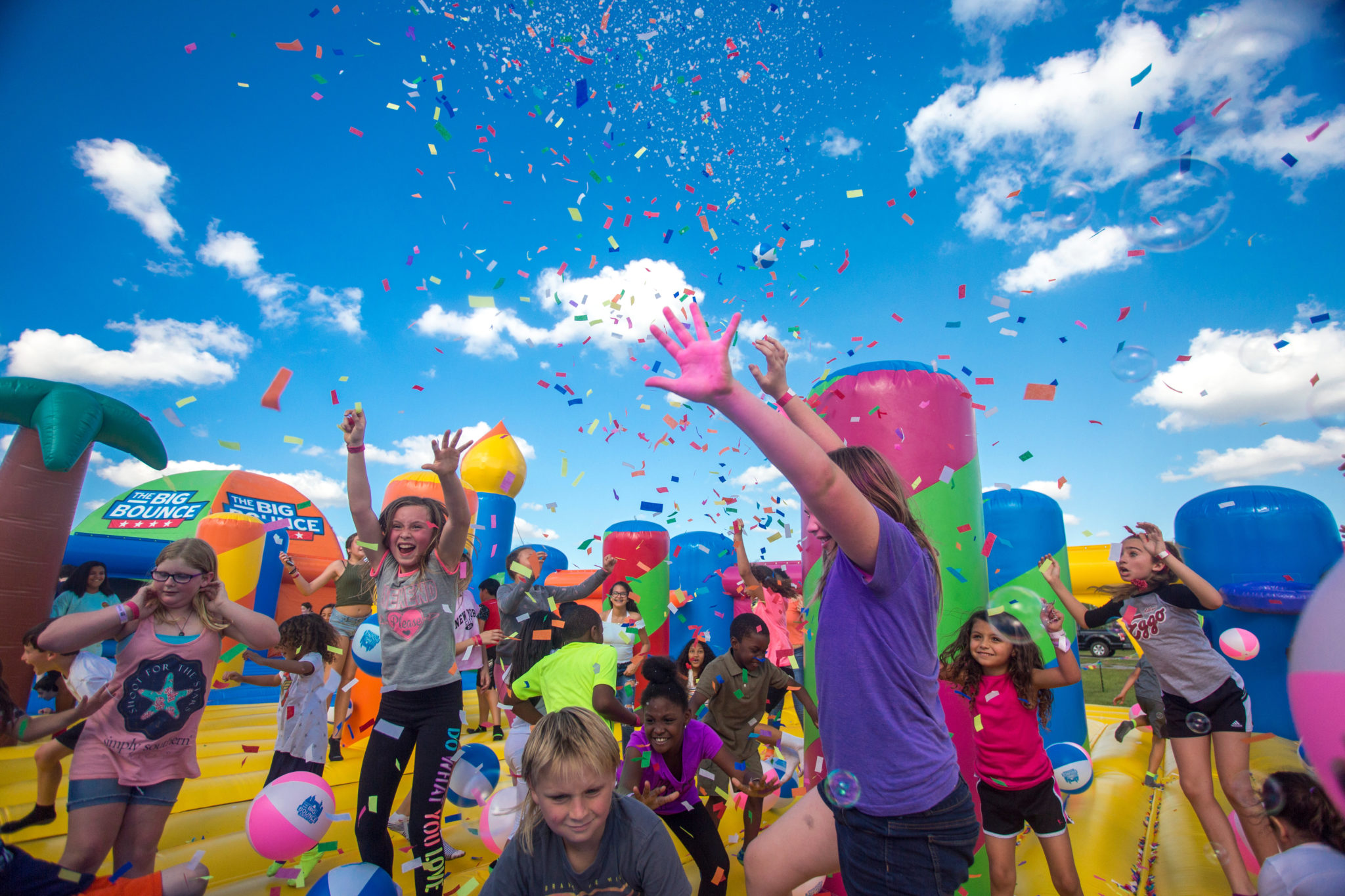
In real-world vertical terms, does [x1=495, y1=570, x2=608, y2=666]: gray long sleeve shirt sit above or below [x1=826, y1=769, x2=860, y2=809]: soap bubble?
above

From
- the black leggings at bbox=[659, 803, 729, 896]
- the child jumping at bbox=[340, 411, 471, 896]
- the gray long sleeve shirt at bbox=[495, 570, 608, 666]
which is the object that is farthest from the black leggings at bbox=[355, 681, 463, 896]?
the gray long sleeve shirt at bbox=[495, 570, 608, 666]

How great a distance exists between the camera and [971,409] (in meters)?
3.46

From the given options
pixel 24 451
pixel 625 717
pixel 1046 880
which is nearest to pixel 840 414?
pixel 625 717

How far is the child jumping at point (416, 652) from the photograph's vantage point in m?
2.47

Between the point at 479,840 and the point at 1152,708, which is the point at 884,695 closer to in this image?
the point at 479,840

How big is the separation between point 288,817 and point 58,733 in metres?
1.22

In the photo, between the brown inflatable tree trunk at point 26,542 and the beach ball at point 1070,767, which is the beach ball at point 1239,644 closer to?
the beach ball at point 1070,767

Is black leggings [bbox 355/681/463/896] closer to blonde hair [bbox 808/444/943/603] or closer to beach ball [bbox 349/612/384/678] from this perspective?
beach ball [bbox 349/612/384/678]

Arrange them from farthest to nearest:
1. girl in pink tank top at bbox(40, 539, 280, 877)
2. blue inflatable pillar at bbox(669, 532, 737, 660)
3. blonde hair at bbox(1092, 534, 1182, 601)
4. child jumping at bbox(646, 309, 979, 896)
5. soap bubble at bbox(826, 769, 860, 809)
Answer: blue inflatable pillar at bbox(669, 532, 737, 660) → blonde hair at bbox(1092, 534, 1182, 601) → girl in pink tank top at bbox(40, 539, 280, 877) → soap bubble at bbox(826, 769, 860, 809) → child jumping at bbox(646, 309, 979, 896)

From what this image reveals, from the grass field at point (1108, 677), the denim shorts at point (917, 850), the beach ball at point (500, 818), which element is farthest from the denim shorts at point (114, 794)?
the grass field at point (1108, 677)

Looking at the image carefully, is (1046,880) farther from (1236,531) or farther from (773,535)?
(1236,531)

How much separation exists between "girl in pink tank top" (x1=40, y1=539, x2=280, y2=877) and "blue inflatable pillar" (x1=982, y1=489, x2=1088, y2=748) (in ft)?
17.9

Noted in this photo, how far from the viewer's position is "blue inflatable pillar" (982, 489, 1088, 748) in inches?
203

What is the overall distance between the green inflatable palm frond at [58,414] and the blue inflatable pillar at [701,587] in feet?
21.3
